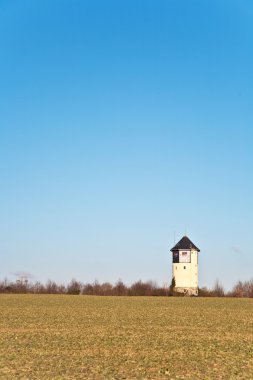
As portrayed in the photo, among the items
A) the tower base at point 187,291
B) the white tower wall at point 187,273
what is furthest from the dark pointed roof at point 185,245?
the tower base at point 187,291

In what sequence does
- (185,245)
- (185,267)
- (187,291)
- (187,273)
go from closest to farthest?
1. (187,291)
2. (187,273)
3. (185,267)
4. (185,245)

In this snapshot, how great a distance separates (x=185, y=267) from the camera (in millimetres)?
83500

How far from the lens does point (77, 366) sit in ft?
47.5

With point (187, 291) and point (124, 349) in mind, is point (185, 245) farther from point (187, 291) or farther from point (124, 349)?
point (124, 349)

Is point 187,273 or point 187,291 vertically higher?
point 187,273

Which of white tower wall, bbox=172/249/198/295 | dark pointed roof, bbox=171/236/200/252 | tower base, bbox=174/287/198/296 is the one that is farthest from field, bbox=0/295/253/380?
dark pointed roof, bbox=171/236/200/252

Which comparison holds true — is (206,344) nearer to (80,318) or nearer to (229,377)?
(229,377)

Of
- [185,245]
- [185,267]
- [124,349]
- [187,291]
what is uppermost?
[185,245]

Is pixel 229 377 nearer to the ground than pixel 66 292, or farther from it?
nearer to the ground

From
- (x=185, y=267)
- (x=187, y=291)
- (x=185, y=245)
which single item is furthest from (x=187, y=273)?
(x=185, y=245)

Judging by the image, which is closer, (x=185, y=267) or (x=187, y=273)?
(x=187, y=273)

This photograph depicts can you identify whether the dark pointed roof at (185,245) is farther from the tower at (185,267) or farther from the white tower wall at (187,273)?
the white tower wall at (187,273)

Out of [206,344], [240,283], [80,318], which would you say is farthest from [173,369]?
[240,283]

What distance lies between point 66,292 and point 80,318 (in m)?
52.5
